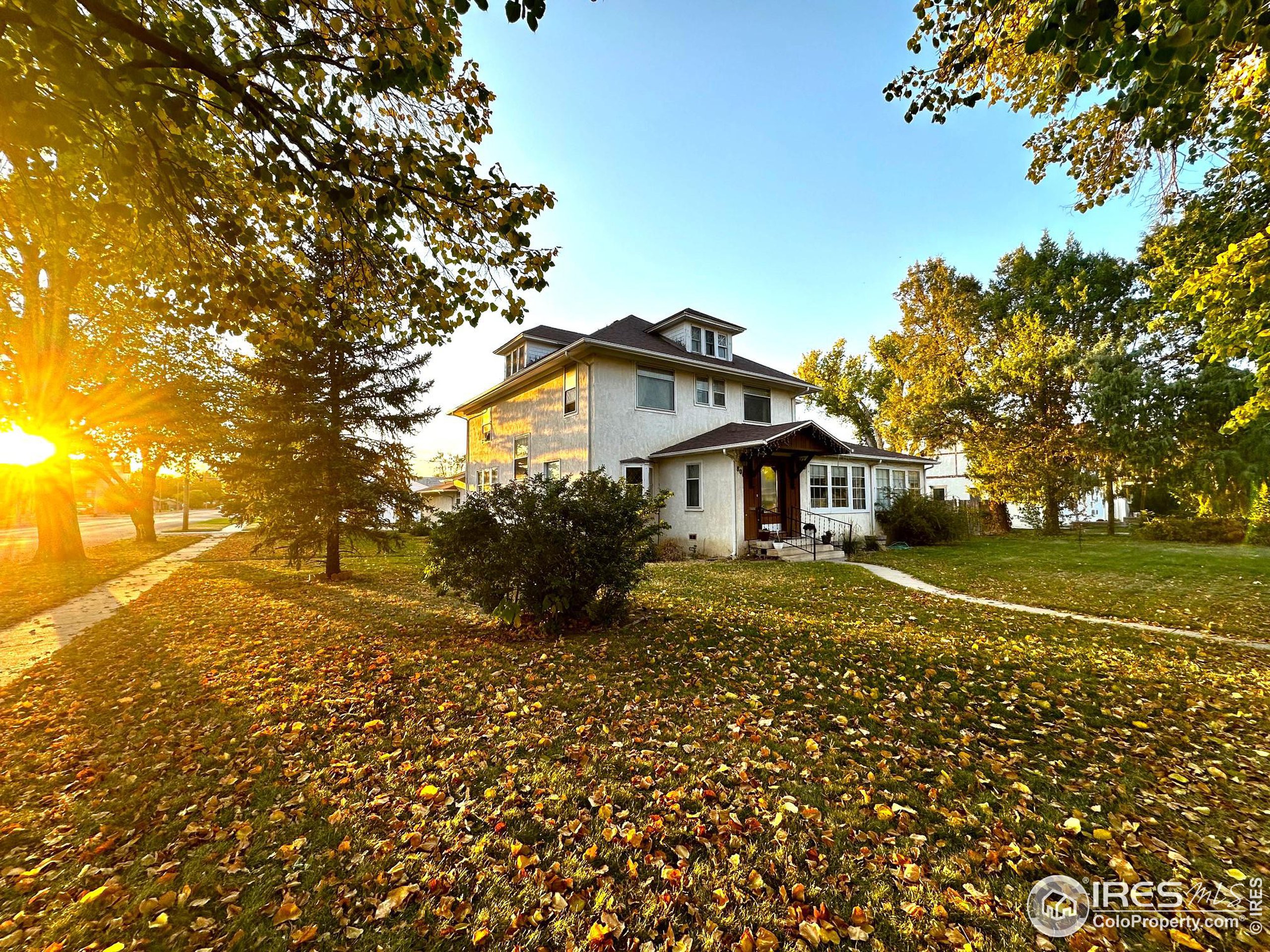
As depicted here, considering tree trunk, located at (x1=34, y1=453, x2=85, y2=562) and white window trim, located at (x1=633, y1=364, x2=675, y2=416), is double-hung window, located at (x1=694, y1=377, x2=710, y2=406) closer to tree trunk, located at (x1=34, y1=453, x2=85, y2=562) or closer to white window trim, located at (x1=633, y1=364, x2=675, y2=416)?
white window trim, located at (x1=633, y1=364, x2=675, y2=416)

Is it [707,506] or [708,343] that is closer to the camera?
[707,506]

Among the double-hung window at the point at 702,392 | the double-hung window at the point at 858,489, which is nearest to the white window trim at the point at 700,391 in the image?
Result: the double-hung window at the point at 702,392

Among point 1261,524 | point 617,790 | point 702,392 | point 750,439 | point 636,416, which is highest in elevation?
point 702,392

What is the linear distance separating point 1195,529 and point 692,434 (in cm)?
2173

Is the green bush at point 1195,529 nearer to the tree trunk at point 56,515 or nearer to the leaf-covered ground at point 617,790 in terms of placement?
the leaf-covered ground at point 617,790

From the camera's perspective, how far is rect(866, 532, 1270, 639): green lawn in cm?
788

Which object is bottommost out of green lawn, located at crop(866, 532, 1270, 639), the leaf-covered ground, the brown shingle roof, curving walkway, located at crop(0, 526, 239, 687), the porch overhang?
the leaf-covered ground

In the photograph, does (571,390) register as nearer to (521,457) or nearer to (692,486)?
(521,457)

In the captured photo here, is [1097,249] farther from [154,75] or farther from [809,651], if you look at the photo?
[154,75]

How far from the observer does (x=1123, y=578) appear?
1134 cm

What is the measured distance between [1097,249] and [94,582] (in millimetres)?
45042

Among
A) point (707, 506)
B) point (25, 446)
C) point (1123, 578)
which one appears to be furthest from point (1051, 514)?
point (25, 446)

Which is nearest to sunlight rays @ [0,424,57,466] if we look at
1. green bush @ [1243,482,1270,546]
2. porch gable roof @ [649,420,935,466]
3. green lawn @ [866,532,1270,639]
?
porch gable roof @ [649,420,935,466]

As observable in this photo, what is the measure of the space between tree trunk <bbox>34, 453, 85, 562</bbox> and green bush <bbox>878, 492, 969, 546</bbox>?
2829cm
